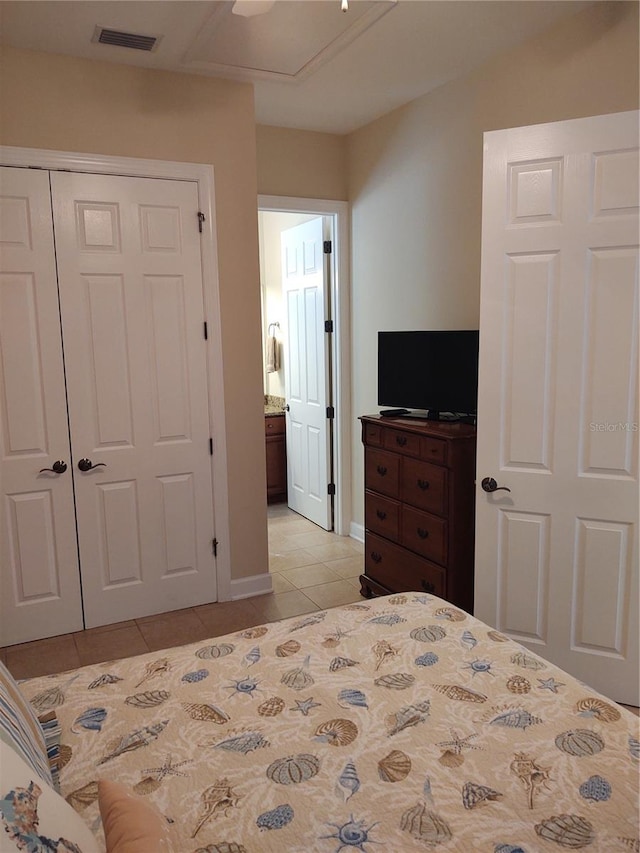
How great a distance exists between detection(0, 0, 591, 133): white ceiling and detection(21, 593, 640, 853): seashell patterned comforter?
251cm

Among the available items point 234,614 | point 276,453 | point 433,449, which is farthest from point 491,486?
point 276,453

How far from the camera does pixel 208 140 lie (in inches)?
133

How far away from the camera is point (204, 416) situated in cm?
355

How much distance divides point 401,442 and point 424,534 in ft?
1.66

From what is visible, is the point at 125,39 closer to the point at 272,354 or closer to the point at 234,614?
the point at 234,614

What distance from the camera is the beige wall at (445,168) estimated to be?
2781mm

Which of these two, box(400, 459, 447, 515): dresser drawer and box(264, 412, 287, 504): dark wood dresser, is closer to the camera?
box(400, 459, 447, 515): dresser drawer

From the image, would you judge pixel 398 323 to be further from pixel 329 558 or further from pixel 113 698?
pixel 113 698

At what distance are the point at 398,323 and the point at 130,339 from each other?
1762mm

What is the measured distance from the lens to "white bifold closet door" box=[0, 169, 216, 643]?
3137mm

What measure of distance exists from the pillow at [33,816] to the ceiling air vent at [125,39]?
291 cm

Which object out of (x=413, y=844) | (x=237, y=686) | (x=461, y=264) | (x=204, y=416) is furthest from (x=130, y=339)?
(x=413, y=844)

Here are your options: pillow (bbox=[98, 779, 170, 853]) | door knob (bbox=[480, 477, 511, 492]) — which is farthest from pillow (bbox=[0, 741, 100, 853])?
door knob (bbox=[480, 477, 511, 492])

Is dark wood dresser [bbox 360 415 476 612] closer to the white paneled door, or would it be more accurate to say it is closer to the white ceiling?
the white paneled door
